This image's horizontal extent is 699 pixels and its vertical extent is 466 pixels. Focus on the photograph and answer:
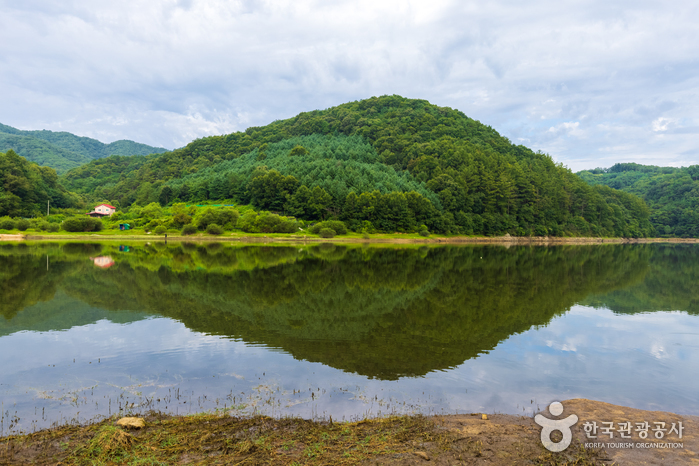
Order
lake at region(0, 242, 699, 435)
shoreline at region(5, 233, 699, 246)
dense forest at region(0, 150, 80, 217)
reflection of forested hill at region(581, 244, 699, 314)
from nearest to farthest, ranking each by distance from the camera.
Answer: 1. lake at region(0, 242, 699, 435)
2. reflection of forested hill at region(581, 244, 699, 314)
3. shoreline at region(5, 233, 699, 246)
4. dense forest at region(0, 150, 80, 217)

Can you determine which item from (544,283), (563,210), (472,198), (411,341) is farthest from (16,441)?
(563,210)

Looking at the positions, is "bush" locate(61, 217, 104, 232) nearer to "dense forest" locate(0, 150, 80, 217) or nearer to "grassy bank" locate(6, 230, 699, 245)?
"grassy bank" locate(6, 230, 699, 245)

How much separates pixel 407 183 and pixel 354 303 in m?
112

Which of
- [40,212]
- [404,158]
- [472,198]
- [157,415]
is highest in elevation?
[404,158]

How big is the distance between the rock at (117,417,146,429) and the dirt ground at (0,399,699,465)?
0.11 meters

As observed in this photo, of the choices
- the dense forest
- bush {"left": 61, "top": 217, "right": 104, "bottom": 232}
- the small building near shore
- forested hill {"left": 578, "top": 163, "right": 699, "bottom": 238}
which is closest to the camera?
bush {"left": 61, "top": 217, "right": 104, "bottom": 232}

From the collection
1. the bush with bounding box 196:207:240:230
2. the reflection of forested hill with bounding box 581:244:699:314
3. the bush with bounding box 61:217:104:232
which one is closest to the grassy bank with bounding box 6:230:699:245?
the bush with bounding box 61:217:104:232

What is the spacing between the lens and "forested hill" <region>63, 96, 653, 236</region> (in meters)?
110

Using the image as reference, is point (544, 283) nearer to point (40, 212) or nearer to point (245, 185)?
point (245, 185)

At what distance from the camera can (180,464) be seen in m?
5.85

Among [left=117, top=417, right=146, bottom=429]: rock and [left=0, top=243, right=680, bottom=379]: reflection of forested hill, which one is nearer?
[left=117, top=417, right=146, bottom=429]: rock

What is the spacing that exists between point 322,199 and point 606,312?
3655 inches

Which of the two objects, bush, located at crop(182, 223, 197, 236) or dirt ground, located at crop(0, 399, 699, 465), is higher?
bush, located at crop(182, 223, 197, 236)

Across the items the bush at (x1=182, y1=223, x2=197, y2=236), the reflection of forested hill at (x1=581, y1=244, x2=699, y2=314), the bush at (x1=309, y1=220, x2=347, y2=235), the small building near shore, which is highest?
the small building near shore
